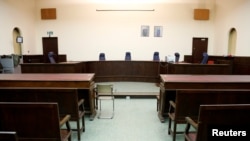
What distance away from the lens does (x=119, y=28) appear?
9.15 meters

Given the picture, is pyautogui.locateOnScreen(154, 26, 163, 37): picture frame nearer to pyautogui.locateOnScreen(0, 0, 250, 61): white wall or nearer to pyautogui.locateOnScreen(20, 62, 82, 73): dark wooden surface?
pyautogui.locateOnScreen(0, 0, 250, 61): white wall

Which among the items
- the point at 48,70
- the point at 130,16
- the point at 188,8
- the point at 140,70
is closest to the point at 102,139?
the point at 48,70

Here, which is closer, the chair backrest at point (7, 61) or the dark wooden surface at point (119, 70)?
the chair backrest at point (7, 61)

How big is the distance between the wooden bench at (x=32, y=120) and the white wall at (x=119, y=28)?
7.62 meters

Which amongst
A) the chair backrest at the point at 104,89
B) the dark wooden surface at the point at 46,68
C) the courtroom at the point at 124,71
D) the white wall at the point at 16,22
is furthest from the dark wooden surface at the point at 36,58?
the chair backrest at the point at 104,89

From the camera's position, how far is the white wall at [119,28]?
903cm

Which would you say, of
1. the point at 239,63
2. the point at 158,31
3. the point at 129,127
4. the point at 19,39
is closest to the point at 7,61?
the point at 19,39

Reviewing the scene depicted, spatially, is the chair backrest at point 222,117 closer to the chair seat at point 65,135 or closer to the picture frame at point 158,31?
the chair seat at point 65,135

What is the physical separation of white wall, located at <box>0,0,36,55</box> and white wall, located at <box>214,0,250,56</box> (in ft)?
28.8

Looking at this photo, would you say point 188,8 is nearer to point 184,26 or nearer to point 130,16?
point 184,26

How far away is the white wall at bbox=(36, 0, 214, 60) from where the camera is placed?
9.03 metres

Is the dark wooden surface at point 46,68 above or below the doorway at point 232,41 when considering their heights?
below

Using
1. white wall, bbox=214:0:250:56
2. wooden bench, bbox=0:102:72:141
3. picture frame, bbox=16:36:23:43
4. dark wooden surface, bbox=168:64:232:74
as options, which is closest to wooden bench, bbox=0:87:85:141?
wooden bench, bbox=0:102:72:141

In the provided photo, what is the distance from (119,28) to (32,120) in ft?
25.5
